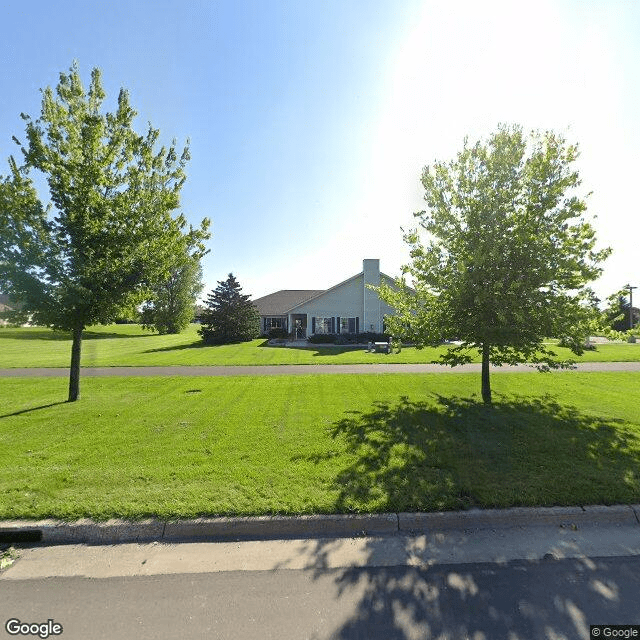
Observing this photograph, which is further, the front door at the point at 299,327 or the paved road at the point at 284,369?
the front door at the point at 299,327

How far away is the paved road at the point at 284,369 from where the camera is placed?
14.8 metres

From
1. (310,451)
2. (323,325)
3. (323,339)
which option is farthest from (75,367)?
(323,325)

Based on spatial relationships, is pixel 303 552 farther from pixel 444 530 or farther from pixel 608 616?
pixel 608 616

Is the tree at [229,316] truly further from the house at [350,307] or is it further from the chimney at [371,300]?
the chimney at [371,300]

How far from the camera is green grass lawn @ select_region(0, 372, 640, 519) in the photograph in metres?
4.43

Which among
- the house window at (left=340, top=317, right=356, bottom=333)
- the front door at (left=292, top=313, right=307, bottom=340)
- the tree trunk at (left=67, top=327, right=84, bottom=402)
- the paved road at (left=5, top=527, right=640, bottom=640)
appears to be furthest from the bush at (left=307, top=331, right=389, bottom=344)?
the paved road at (left=5, top=527, right=640, bottom=640)

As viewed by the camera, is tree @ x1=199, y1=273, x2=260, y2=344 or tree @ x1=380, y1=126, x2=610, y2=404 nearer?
tree @ x1=380, y1=126, x2=610, y2=404

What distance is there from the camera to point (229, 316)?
111ft

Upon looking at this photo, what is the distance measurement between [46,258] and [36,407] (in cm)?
401

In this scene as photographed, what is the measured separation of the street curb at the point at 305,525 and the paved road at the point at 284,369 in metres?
10.3

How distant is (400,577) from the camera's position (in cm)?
329

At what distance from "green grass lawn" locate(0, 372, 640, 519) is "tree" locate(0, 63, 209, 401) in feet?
9.36

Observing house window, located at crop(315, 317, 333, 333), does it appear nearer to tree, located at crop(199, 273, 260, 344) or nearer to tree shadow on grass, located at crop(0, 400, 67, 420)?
tree, located at crop(199, 273, 260, 344)

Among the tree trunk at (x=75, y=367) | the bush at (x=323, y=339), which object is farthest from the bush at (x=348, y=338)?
the tree trunk at (x=75, y=367)
